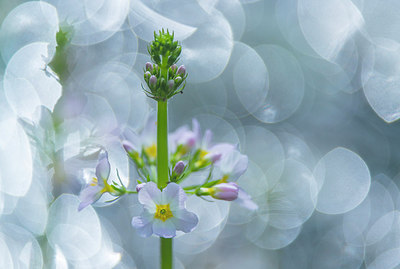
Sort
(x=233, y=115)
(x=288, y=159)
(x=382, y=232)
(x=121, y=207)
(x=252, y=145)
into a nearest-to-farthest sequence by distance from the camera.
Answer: (x=382, y=232), (x=121, y=207), (x=288, y=159), (x=252, y=145), (x=233, y=115)

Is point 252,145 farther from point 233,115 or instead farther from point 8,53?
point 8,53

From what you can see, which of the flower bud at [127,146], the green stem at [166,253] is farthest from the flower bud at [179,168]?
the flower bud at [127,146]

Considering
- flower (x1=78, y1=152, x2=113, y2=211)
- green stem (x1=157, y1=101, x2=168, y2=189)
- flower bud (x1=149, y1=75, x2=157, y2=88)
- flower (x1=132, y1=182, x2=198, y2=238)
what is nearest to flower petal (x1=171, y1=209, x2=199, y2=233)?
flower (x1=132, y1=182, x2=198, y2=238)

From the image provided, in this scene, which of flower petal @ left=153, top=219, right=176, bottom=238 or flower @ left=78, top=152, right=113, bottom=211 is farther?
flower @ left=78, top=152, right=113, bottom=211

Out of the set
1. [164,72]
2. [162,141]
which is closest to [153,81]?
[164,72]

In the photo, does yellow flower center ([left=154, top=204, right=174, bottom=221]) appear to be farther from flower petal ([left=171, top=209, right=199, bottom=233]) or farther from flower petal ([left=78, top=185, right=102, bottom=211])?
flower petal ([left=78, top=185, right=102, bottom=211])

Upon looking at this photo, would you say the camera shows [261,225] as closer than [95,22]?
Yes

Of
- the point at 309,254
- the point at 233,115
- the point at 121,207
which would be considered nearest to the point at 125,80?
the point at 233,115
